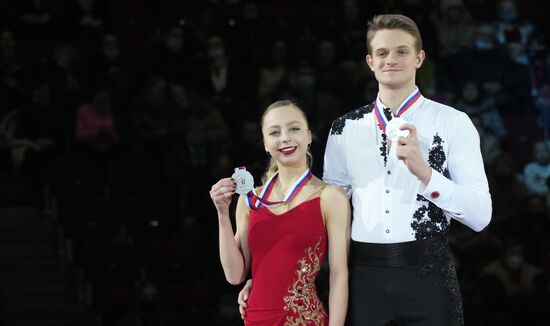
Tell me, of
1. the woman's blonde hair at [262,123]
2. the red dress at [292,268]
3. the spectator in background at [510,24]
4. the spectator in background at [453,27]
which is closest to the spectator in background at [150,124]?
the spectator in background at [453,27]

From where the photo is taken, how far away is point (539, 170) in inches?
396

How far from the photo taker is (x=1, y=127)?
9336 mm

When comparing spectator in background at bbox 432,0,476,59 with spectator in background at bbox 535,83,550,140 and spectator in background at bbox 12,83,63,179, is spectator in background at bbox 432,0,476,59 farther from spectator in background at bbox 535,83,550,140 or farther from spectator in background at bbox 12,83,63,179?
spectator in background at bbox 12,83,63,179

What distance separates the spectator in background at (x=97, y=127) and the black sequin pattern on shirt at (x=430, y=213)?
5.95m

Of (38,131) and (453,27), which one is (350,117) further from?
(453,27)

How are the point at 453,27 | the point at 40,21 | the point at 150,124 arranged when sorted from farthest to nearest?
the point at 453,27, the point at 40,21, the point at 150,124

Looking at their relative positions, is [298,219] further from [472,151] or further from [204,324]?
[204,324]

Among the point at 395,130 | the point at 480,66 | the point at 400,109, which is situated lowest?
the point at 395,130

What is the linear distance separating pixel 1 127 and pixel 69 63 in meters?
0.97

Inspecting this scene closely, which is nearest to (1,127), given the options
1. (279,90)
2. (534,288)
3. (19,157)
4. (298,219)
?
(19,157)

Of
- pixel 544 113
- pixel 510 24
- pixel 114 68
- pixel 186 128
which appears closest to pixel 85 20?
pixel 114 68

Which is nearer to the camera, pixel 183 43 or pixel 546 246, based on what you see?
pixel 546 246

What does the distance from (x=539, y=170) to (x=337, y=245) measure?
6771mm

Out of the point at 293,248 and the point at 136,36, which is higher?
the point at 136,36
